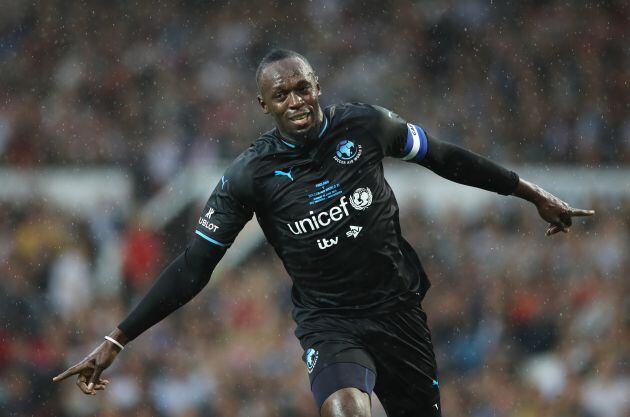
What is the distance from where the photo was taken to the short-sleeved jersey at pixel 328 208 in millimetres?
4527

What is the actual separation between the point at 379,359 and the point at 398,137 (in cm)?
106

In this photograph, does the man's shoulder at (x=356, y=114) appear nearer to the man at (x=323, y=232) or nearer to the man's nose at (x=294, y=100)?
the man at (x=323, y=232)

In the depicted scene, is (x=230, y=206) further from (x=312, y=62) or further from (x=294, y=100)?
(x=312, y=62)

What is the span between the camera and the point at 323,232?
4.52 m

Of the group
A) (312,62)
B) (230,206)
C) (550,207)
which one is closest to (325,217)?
(230,206)

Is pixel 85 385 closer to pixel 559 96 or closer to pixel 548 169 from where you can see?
pixel 548 169

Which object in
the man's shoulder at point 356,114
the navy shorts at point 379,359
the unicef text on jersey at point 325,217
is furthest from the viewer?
the man's shoulder at point 356,114

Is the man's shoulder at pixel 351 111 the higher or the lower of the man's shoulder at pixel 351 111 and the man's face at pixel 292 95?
the lower

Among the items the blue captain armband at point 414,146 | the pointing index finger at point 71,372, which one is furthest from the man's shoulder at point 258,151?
the pointing index finger at point 71,372

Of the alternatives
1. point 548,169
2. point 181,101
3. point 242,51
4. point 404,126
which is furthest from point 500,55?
point 404,126

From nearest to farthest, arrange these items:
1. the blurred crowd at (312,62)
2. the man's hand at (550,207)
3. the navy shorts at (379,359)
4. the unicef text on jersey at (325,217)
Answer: the navy shorts at (379,359), the unicef text on jersey at (325,217), the man's hand at (550,207), the blurred crowd at (312,62)

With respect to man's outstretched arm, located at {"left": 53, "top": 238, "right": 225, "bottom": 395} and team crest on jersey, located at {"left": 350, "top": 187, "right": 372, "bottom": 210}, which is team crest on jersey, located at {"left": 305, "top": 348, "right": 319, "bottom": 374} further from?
team crest on jersey, located at {"left": 350, "top": 187, "right": 372, "bottom": 210}

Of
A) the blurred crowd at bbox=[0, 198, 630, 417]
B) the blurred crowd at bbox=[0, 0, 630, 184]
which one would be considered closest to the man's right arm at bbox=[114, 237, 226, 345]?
the blurred crowd at bbox=[0, 198, 630, 417]

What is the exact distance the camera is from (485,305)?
976cm
